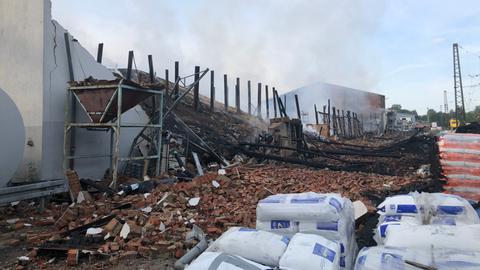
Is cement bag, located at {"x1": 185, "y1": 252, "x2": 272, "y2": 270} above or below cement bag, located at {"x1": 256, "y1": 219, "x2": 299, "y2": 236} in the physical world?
below

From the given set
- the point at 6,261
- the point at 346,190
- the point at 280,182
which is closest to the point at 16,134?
the point at 6,261

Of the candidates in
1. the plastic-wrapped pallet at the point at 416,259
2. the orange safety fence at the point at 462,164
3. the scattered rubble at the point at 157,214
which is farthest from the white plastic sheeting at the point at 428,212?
the orange safety fence at the point at 462,164

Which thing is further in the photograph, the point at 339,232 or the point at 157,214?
the point at 157,214

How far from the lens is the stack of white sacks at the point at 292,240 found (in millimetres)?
2438

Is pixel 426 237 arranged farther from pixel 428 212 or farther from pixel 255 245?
pixel 255 245

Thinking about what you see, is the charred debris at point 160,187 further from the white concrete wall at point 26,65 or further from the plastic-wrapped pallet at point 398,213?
the white concrete wall at point 26,65

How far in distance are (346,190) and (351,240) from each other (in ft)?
13.8

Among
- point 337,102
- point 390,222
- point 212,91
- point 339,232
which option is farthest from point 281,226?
point 337,102

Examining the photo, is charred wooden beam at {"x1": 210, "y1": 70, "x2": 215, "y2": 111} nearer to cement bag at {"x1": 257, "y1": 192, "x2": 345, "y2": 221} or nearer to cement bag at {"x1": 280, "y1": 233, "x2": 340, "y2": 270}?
cement bag at {"x1": 257, "y1": 192, "x2": 345, "y2": 221}

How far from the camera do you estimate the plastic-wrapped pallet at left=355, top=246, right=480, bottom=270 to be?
226 cm

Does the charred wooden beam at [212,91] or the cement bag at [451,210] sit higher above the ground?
the charred wooden beam at [212,91]

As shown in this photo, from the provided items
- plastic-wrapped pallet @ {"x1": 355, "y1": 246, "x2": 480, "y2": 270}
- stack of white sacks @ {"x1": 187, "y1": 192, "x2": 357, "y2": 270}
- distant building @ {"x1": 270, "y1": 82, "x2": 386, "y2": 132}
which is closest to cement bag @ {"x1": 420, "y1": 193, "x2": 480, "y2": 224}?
stack of white sacks @ {"x1": 187, "y1": 192, "x2": 357, "y2": 270}

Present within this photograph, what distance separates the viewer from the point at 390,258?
2.36 meters

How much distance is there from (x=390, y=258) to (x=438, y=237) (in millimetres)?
481
